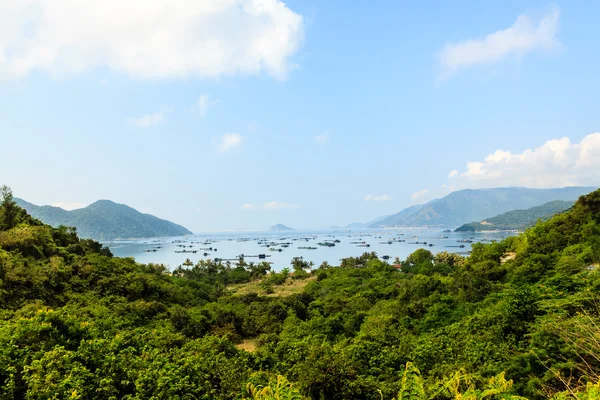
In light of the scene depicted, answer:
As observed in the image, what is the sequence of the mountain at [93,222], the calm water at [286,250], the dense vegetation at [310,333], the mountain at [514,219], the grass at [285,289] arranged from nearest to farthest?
the dense vegetation at [310,333] → the grass at [285,289] → the calm water at [286,250] → the mountain at [514,219] → the mountain at [93,222]

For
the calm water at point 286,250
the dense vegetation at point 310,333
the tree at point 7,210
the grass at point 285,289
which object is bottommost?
the calm water at point 286,250

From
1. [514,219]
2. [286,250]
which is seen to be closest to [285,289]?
[286,250]

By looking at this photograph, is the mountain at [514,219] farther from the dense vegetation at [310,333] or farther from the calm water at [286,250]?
the dense vegetation at [310,333]

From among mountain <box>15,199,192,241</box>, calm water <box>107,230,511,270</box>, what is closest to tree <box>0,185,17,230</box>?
calm water <box>107,230,511,270</box>

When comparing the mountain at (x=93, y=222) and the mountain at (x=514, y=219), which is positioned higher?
the mountain at (x=93, y=222)

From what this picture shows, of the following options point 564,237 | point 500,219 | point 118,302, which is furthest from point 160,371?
point 500,219

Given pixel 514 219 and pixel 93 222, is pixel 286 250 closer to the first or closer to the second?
pixel 514 219

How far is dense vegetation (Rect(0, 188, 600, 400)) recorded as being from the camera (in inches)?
192

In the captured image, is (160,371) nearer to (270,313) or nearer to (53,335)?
(53,335)

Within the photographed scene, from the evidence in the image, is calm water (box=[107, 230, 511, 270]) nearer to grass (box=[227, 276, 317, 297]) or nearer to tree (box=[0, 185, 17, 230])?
grass (box=[227, 276, 317, 297])

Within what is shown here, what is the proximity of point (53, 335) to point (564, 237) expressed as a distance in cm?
2137

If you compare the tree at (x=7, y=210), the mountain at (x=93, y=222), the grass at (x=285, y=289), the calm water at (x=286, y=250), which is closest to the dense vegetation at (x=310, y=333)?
the tree at (x=7, y=210)

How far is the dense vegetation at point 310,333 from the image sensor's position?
487 centimetres

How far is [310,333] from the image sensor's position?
13.3m
